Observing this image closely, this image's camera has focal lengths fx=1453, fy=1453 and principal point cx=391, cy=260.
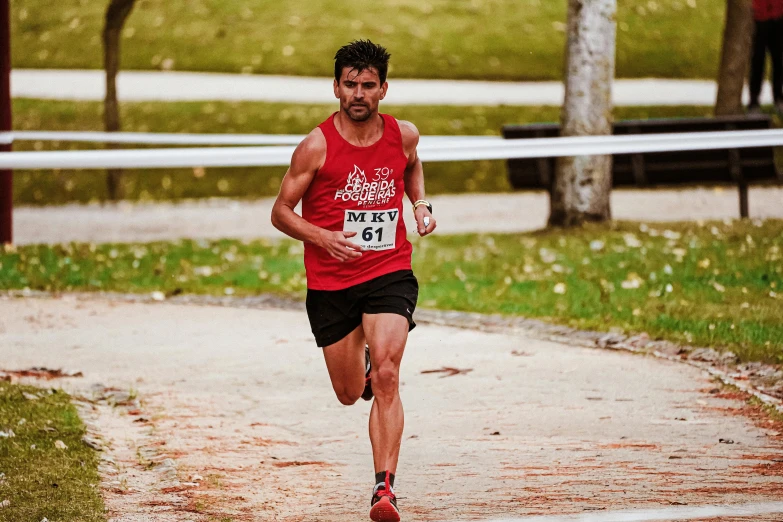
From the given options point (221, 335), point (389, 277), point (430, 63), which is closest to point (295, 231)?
point (389, 277)

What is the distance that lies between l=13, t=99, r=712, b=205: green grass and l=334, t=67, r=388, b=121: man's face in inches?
524

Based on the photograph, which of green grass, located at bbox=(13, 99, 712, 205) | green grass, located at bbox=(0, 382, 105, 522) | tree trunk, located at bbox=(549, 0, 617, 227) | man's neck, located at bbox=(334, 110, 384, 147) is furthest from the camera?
green grass, located at bbox=(13, 99, 712, 205)

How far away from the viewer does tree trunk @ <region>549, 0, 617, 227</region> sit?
13688mm

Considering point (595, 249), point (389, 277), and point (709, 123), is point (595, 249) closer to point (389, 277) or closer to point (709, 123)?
point (709, 123)

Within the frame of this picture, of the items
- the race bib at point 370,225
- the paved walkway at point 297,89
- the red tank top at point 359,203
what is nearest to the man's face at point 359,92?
the red tank top at point 359,203

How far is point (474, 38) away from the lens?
92.7 ft

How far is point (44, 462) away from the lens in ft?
19.6

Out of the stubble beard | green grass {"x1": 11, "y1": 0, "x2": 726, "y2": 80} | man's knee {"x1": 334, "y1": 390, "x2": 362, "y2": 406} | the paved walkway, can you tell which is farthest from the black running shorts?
green grass {"x1": 11, "y1": 0, "x2": 726, "y2": 80}

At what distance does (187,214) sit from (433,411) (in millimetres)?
10119

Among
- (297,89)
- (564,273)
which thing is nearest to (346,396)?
(564,273)

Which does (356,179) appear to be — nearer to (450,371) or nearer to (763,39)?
(450,371)

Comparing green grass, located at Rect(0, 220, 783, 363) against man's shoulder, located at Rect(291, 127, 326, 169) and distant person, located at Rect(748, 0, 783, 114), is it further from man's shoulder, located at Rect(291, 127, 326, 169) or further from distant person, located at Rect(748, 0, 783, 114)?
distant person, located at Rect(748, 0, 783, 114)

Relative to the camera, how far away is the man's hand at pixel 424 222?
17.9 feet

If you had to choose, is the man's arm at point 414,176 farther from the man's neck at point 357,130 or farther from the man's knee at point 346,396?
the man's knee at point 346,396
